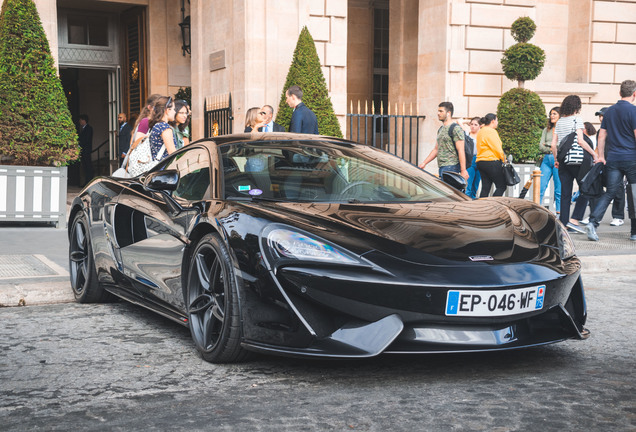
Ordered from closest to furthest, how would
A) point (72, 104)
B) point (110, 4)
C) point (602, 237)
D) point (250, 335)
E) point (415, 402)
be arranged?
point (415, 402) → point (250, 335) → point (602, 237) → point (110, 4) → point (72, 104)

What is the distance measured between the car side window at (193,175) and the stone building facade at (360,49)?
8.93 meters

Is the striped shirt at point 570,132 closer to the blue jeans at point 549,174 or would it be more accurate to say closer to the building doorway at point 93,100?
the blue jeans at point 549,174

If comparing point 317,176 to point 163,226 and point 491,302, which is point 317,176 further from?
point 491,302

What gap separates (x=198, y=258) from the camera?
448 cm

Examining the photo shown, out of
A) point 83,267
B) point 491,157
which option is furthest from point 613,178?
point 83,267

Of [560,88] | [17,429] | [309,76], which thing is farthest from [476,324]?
[560,88]

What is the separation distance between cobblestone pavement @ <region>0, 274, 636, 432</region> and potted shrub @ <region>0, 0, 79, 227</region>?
6.35 m

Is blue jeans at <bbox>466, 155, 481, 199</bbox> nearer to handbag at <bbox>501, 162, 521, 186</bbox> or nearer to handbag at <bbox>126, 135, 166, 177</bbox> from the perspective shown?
handbag at <bbox>501, 162, 521, 186</bbox>

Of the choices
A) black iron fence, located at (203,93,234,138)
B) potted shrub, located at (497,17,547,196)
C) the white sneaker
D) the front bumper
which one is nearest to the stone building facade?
black iron fence, located at (203,93,234,138)

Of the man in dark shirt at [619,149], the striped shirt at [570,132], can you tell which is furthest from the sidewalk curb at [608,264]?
the striped shirt at [570,132]

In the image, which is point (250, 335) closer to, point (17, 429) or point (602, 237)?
point (17, 429)

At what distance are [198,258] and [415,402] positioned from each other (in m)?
1.48

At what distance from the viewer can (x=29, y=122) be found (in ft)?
36.6

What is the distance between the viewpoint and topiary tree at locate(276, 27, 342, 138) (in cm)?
1377
